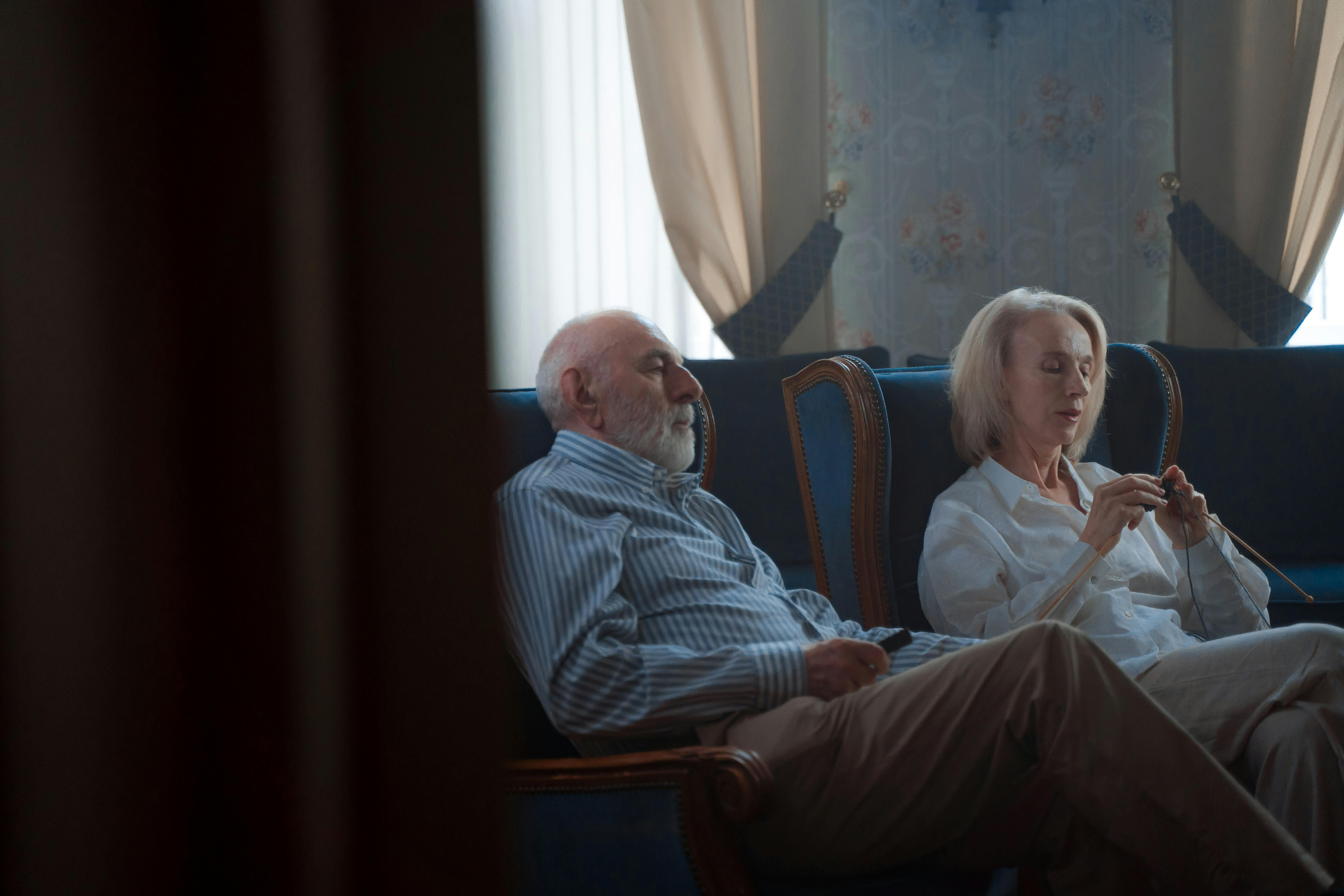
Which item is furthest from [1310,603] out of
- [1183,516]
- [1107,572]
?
[1107,572]

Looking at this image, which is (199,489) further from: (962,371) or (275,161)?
(962,371)

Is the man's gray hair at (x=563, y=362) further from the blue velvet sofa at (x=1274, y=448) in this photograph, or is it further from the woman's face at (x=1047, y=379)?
the blue velvet sofa at (x=1274, y=448)

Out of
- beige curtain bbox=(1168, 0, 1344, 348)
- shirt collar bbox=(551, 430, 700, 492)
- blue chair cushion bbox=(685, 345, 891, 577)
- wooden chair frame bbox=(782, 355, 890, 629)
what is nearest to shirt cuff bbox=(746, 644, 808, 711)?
shirt collar bbox=(551, 430, 700, 492)

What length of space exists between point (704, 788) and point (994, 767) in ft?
1.08

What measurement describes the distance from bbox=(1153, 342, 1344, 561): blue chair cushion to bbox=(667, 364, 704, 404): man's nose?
1742mm

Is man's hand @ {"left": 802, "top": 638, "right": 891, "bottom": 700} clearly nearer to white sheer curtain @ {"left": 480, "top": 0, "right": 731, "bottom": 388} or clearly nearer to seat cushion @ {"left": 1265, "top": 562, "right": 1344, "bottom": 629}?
seat cushion @ {"left": 1265, "top": 562, "right": 1344, "bottom": 629}

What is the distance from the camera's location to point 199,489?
17 cm

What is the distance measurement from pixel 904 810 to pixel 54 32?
102cm

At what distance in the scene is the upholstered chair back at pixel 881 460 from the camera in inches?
61.0

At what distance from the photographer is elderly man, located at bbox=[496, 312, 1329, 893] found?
36.6 inches

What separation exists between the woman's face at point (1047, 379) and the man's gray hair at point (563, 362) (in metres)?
0.65

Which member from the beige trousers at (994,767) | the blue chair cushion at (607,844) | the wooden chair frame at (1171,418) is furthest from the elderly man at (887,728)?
the wooden chair frame at (1171,418)

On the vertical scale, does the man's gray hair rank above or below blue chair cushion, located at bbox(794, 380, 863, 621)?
above

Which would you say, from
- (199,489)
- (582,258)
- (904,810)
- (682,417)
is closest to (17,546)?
(199,489)
